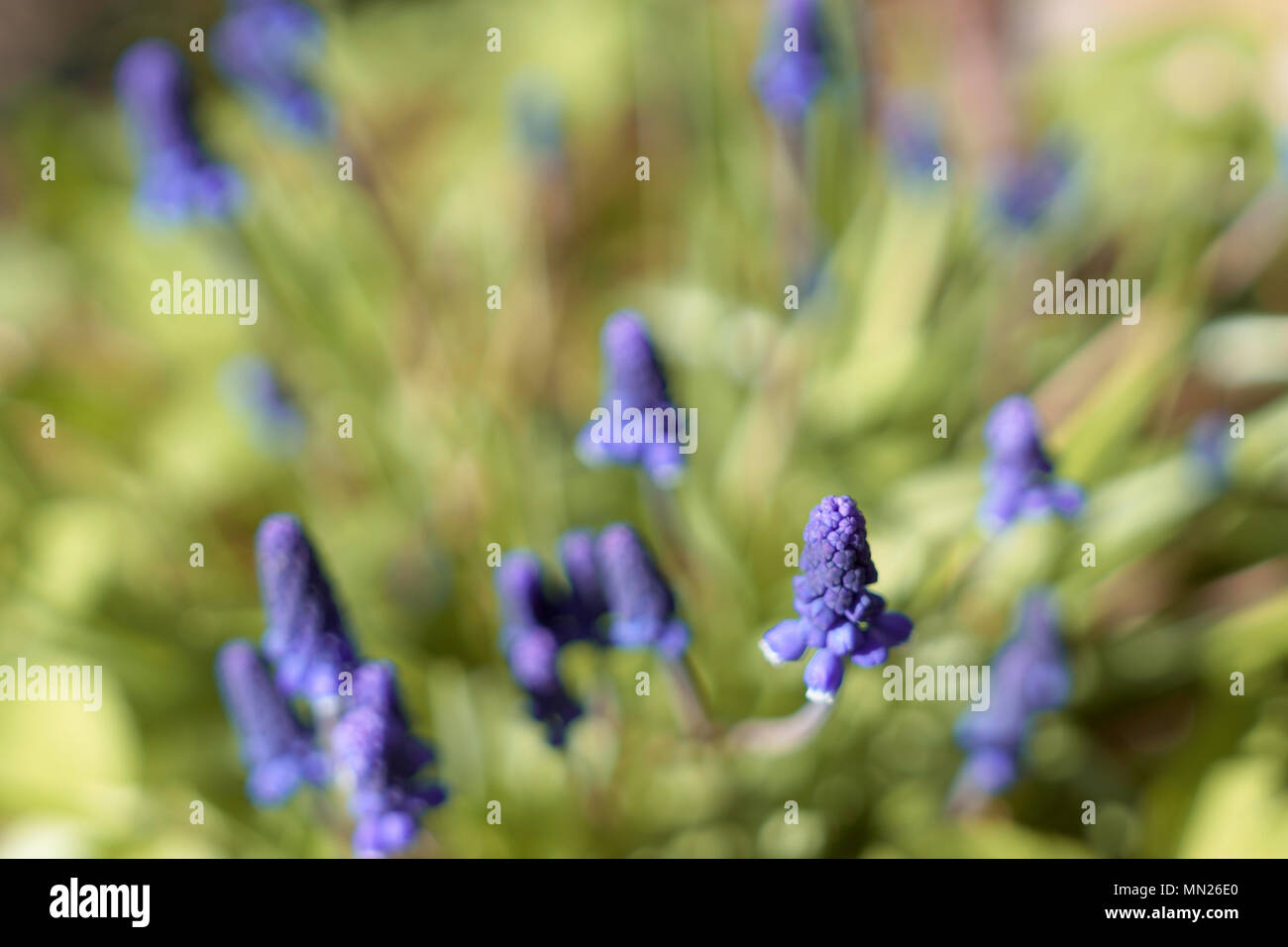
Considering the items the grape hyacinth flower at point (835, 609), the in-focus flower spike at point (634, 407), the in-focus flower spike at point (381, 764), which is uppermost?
the in-focus flower spike at point (634, 407)

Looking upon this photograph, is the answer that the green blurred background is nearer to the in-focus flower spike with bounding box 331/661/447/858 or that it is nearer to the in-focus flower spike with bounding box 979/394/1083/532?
the in-focus flower spike with bounding box 979/394/1083/532

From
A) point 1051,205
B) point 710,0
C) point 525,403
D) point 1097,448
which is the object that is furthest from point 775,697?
point 710,0

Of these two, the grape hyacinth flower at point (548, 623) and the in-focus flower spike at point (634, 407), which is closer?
the in-focus flower spike at point (634, 407)

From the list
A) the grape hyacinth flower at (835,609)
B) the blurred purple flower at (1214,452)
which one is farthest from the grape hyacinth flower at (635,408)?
the blurred purple flower at (1214,452)

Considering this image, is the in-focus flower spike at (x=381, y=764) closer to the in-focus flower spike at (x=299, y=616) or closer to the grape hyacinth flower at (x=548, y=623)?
the in-focus flower spike at (x=299, y=616)

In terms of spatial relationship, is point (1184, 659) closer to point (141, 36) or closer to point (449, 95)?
point (449, 95)

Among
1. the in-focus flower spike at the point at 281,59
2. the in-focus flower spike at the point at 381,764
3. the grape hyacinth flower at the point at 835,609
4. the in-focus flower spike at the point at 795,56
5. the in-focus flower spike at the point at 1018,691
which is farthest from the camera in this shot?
the in-focus flower spike at the point at 281,59
